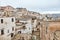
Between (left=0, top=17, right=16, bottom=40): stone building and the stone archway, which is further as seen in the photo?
(left=0, top=17, right=16, bottom=40): stone building

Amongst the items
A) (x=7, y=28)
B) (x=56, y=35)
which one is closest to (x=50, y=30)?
(x=56, y=35)

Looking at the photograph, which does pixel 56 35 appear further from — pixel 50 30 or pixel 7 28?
pixel 7 28

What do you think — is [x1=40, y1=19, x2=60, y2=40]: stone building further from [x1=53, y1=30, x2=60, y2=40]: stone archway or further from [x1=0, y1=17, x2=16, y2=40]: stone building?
[x1=0, y1=17, x2=16, y2=40]: stone building

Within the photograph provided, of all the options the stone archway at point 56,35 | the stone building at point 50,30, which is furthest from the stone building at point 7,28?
the stone archway at point 56,35

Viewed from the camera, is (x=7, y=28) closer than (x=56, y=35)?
No

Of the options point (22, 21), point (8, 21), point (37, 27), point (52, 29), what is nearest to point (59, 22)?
point (52, 29)

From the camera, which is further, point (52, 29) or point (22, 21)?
point (22, 21)

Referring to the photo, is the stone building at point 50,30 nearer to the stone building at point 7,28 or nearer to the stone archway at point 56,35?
the stone archway at point 56,35

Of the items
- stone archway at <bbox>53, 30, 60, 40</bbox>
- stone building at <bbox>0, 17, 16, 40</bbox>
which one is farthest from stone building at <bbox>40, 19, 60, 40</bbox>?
stone building at <bbox>0, 17, 16, 40</bbox>

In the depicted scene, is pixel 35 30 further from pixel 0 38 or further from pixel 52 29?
pixel 0 38

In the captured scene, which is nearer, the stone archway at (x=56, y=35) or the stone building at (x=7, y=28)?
the stone archway at (x=56, y=35)

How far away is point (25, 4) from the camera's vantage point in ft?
8.13

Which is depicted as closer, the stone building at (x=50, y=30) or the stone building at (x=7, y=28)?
the stone building at (x=50, y=30)

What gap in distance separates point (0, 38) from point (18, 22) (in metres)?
0.32
